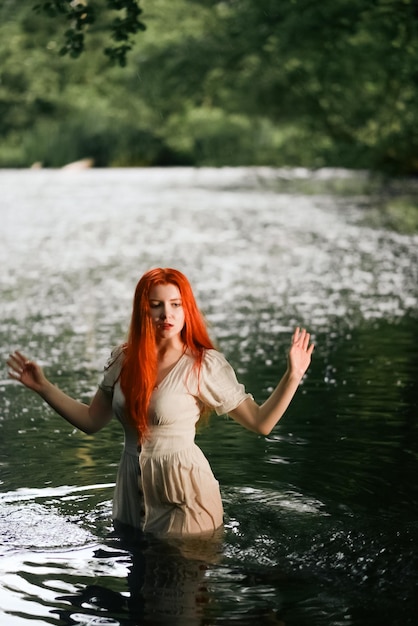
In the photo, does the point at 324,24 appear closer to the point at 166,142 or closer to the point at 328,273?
the point at 328,273

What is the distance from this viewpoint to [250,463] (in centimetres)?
816

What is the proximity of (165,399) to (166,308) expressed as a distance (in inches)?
15.1

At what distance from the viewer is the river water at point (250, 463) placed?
5.58 metres

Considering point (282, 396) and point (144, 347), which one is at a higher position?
point (144, 347)

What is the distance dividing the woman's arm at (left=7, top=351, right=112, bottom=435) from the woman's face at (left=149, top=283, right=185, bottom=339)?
16.9 inches

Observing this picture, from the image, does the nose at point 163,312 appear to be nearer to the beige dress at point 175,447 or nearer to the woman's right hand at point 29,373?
the beige dress at point 175,447

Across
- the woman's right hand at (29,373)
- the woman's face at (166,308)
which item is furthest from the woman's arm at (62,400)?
the woman's face at (166,308)

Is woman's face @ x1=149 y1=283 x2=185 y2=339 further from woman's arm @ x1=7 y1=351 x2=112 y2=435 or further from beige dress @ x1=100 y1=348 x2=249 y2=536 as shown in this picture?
woman's arm @ x1=7 y1=351 x2=112 y2=435

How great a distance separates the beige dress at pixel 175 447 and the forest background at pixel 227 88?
212 inches

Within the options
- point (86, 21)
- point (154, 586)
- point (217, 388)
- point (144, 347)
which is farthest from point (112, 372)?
point (86, 21)

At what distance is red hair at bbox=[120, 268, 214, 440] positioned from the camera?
5.85m

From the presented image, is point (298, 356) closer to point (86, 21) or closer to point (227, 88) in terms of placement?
point (86, 21)

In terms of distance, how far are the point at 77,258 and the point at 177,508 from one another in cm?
1740

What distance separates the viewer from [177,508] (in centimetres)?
601
